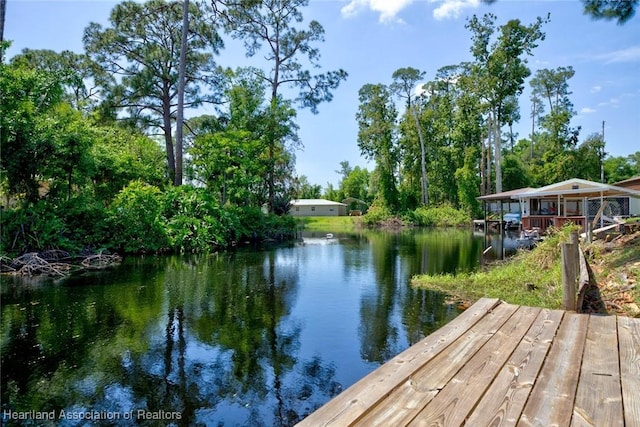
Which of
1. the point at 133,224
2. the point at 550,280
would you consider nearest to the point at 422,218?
the point at 133,224

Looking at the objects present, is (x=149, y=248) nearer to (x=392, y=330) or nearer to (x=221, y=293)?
(x=221, y=293)

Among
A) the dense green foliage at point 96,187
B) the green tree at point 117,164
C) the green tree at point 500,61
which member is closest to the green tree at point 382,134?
A: the green tree at point 500,61

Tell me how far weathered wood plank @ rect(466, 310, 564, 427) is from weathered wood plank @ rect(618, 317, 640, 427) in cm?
39

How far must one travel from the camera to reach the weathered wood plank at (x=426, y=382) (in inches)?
70.5

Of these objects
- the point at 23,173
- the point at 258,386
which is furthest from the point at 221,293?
the point at 23,173

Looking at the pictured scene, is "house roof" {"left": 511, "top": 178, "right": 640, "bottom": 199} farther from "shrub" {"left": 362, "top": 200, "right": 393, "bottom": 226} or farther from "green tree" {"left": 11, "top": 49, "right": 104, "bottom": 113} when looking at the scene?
"green tree" {"left": 11, "top": 49, "right": 104, "bottom": 113}

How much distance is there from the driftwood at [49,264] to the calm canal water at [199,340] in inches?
32.2

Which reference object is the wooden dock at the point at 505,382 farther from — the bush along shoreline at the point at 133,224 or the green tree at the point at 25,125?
the bush along shoreline at the point at 133,224

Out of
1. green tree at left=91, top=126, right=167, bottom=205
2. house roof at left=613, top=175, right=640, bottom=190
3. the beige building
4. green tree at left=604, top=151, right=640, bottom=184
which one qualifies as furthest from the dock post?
green tree at left=604, top=151, right=640, bottom=184

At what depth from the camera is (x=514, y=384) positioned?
211cm

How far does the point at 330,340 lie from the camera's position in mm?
5957

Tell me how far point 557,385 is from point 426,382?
666 millimetres

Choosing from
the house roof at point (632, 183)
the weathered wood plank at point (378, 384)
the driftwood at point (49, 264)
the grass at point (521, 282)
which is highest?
the house roof at point (632, 183)

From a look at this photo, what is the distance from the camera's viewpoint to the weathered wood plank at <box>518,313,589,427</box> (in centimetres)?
178
